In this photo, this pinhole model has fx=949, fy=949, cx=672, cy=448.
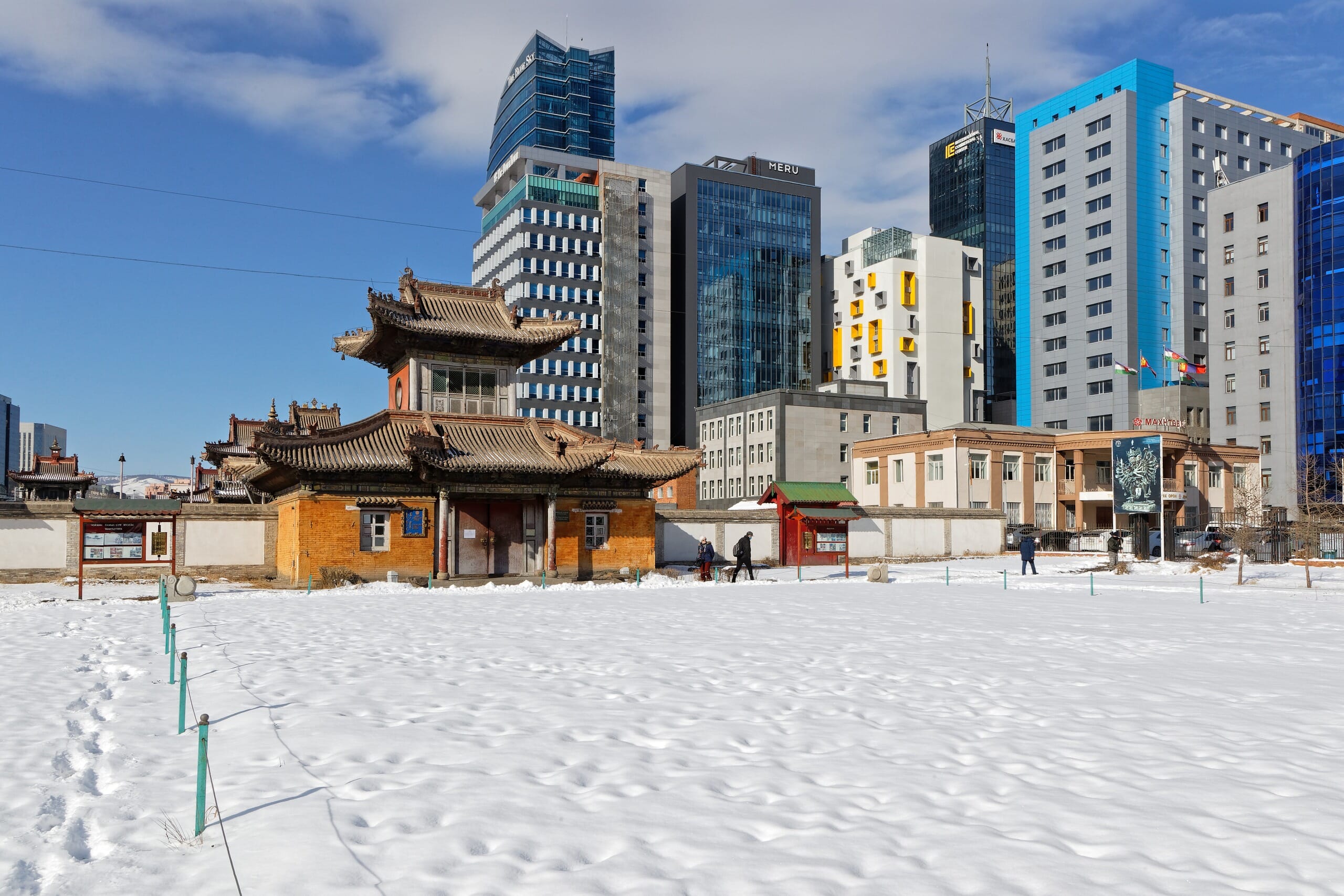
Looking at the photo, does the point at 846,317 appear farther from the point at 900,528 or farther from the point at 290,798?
the point at 290,798

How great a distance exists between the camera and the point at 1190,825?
23.9 feet

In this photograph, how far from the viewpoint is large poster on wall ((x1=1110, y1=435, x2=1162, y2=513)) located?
4619 cm

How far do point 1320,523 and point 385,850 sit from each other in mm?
44441

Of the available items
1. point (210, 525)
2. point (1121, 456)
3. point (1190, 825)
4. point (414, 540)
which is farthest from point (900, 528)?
point (1190, 825)

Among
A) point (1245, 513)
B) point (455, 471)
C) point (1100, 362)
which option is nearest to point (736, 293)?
point (1100, 362)

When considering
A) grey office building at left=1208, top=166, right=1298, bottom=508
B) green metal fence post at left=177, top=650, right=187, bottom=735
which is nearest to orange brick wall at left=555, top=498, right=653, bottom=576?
green metal fence post at left=177, top=650, right=187, bottom=735

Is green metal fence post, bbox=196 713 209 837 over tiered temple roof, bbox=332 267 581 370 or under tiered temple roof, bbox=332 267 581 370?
under

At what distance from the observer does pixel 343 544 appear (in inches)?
1280

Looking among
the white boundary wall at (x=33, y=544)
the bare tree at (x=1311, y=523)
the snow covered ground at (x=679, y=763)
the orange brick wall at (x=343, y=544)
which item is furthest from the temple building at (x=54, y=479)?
the bare tree at (x=1311, y=523)

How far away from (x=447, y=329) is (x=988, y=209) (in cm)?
12082

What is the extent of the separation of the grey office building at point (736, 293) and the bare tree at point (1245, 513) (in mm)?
54247

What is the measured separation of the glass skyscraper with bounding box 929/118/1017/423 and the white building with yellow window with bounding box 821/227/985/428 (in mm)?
13582

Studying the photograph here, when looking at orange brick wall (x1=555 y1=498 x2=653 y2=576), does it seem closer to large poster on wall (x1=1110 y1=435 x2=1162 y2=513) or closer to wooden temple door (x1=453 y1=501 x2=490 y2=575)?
wooden temple door (x1=453 y1=501 x2=490 y2=575)

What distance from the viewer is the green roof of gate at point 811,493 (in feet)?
144
